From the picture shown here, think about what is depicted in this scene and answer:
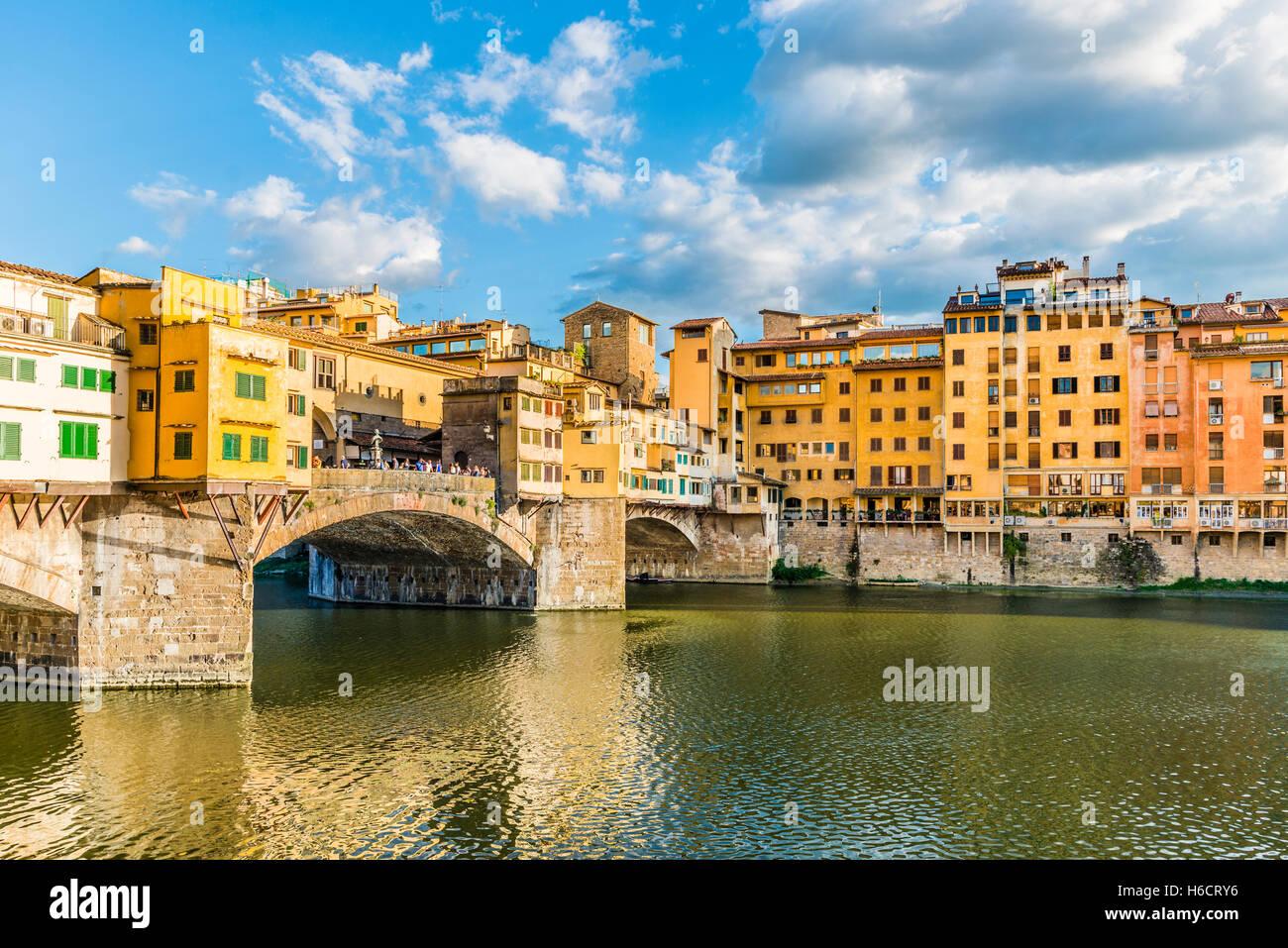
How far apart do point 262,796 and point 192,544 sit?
1287 cm

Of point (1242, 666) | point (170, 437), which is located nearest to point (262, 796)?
point (170, 437)

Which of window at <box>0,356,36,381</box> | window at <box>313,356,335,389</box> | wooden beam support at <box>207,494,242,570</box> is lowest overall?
wooden beam support at <box>207,494,242,570</box>

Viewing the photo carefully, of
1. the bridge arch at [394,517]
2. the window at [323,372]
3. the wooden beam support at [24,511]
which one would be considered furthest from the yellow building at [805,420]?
the wooden beam support at [24,511]

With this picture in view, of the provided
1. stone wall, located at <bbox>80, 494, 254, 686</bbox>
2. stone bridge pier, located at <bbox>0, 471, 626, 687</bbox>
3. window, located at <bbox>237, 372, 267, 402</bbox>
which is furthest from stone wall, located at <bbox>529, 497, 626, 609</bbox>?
window, located at <bbox>237, 372, 267, 402</bbox>

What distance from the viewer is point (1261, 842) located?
20.6m

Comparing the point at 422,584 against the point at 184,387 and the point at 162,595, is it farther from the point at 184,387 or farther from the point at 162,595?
the point at 184,387

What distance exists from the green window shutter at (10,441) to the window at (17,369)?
1409mm

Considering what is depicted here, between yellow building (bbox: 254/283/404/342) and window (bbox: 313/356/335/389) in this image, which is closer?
window (bbox: 313/356/335/389)

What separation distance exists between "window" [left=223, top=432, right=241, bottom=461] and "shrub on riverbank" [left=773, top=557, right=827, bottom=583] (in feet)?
192

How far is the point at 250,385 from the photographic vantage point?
32.8 meters

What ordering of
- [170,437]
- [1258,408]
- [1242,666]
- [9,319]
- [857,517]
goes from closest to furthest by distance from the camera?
[9,319] → [170,437] → [1242,666] → [1258,408] → [857,517]

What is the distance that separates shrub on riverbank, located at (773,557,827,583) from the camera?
83.1m

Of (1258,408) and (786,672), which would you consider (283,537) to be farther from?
(1258,408)

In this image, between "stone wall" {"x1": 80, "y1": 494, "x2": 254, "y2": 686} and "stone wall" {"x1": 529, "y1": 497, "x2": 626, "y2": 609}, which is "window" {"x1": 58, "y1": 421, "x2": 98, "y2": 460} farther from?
"stone wall" {"x1": 529, "y1": 497, "x2": 626, "y2": 609}
